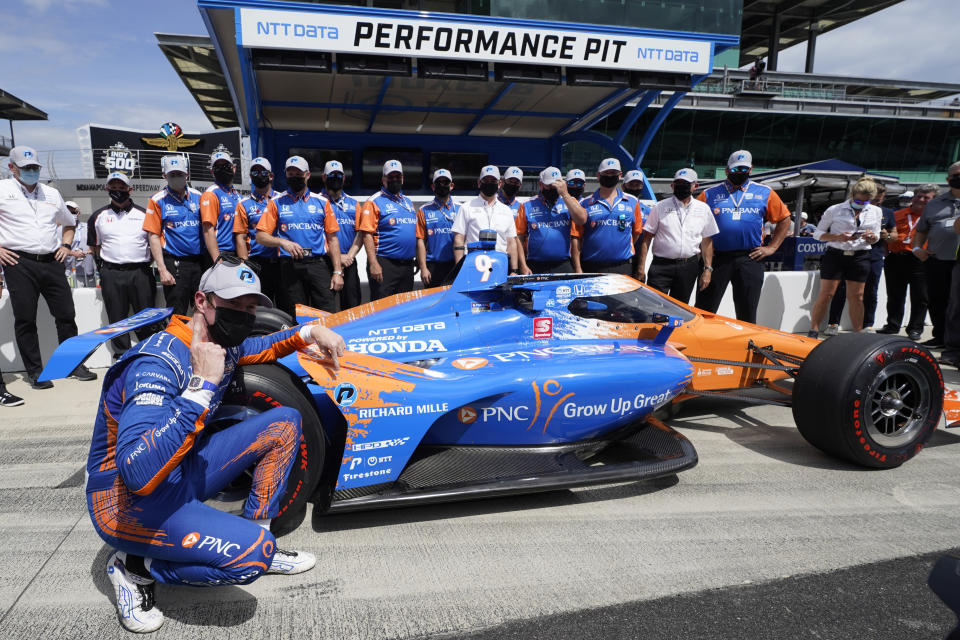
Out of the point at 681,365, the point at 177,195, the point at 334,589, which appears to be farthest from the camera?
the point at 177,195

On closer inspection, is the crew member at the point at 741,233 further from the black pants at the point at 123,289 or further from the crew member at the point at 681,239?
the black pants at the point at 123,289

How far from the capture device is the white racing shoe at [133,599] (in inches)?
82.0

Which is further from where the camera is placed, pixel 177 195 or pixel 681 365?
pixel 177 195

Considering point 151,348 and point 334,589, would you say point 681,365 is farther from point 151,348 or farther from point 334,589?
point 151,348

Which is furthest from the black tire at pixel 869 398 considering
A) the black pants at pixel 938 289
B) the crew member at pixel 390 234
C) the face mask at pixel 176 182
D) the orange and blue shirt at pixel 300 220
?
the face mask at pixel 176 182

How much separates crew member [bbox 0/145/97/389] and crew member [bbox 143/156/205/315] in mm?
773

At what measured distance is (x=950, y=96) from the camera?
55188 millimetres

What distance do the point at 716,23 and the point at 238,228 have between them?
1071cm

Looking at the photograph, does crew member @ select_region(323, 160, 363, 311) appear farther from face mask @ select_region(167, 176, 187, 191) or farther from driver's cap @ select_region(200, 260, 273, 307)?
driver's cap @ select_region(200, 260, 273, 307)

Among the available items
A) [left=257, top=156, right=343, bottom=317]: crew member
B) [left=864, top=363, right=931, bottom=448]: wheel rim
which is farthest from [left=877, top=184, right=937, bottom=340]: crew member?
[left=257, top=156, right=343, bottom=317]: crew member

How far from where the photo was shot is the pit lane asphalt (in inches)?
83.9

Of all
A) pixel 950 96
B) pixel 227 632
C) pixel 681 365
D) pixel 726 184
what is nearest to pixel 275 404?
pixel 227 632

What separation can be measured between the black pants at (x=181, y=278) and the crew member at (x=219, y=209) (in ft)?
0.72

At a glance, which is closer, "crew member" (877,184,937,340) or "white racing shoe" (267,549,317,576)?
"white racing shoe" (267,549,317,576)
